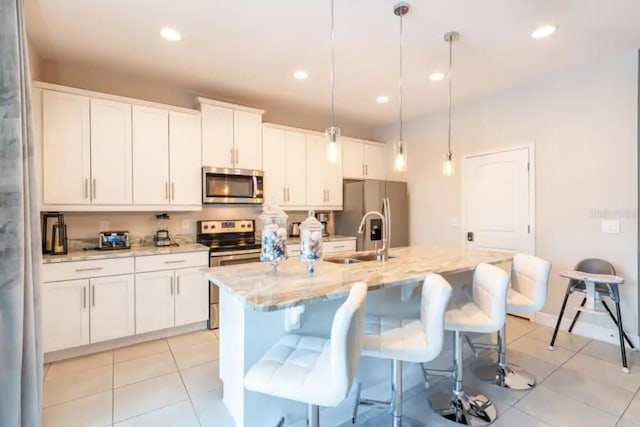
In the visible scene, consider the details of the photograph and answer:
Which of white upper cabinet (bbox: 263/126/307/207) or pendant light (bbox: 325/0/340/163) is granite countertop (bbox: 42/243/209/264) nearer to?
white upper cabinet (bbox: 263/126/307/207)

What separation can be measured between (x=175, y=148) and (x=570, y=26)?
3743mm

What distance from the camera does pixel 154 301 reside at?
10.3ft

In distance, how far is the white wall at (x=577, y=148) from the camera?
3.00 m

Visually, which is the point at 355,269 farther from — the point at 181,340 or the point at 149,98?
the point at 149,98

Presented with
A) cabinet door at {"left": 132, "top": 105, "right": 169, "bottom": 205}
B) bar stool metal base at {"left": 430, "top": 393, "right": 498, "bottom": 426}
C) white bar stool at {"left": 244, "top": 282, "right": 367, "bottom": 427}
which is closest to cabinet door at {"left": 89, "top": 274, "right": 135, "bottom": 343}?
cabinet door at {"left": 132, "top": 105, "right": 169, "bottom": 205}

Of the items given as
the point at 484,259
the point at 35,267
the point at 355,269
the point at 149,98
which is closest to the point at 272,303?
the point at 355,269

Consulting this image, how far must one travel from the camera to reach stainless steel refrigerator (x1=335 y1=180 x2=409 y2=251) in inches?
182

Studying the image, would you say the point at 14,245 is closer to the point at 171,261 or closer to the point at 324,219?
the point at 171,261

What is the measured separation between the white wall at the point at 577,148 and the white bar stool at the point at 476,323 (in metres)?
1.98

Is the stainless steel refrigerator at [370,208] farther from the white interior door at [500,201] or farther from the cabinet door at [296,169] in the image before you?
the white interior door at [500,201]

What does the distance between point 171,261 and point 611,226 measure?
170 inches

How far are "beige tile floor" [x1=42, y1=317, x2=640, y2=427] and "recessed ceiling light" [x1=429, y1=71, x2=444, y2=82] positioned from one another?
2.83 metres

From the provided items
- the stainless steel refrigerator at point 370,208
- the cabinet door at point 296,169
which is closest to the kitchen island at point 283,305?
the cabinet door at point 296,169

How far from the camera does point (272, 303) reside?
1361 mm
